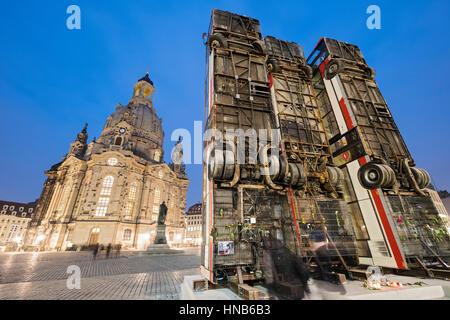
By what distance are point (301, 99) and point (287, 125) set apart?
10.7 ft

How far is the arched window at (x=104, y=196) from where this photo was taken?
33.6m

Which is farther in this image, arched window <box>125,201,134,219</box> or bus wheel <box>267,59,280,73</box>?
arched window <box>125,201,134,219</box>

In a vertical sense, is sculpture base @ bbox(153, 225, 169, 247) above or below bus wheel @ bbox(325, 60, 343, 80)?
below

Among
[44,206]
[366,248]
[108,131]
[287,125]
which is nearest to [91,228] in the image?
[44,206]

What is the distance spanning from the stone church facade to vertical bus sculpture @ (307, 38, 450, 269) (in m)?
37.6

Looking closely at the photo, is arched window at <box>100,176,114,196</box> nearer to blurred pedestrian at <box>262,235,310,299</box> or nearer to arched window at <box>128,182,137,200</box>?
arched window at <box>128,182,137,200</box>

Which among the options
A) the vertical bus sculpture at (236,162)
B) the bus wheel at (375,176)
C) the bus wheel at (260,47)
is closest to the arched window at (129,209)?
the vertical bus sculpture at (236,162)

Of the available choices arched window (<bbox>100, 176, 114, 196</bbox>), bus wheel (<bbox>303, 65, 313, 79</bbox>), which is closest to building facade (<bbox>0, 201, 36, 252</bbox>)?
arched window (<bbox>100, 176, 114, 196</bbox>)

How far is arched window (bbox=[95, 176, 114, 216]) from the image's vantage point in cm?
3364

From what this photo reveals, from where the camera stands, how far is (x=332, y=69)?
46.6 ft

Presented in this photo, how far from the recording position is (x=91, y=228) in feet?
104

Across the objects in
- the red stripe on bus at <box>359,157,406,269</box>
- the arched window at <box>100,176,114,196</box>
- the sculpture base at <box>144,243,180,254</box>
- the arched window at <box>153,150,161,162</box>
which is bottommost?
the sculpture base at <box>144,243,180,254</box>
